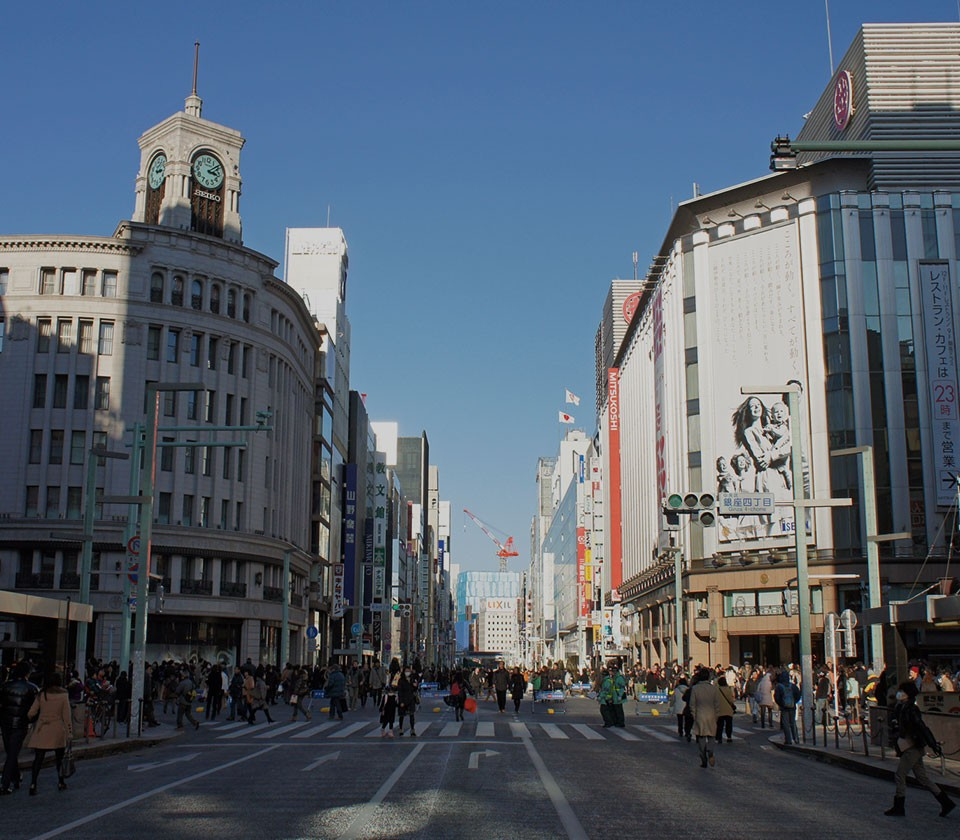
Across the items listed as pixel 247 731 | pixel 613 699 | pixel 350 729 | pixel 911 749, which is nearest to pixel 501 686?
pixel 613 699

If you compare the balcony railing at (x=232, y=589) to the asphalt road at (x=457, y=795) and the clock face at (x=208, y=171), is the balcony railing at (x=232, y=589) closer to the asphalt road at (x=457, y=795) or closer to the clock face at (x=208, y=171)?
the clock face at (x=208, y=171)

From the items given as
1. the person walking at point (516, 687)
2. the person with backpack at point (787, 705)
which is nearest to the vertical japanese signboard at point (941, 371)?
the person walking at point (516, 687)

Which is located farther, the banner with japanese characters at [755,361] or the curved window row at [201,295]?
the curved window row at [201,295]

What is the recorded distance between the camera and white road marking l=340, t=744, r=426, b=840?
10805mm

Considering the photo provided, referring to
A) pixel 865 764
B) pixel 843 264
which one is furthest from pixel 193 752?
pixel 843 264

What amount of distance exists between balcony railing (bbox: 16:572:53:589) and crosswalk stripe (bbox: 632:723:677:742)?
3380 cm

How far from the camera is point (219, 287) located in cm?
6194

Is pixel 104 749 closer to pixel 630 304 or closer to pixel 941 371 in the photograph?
pixel 941 371

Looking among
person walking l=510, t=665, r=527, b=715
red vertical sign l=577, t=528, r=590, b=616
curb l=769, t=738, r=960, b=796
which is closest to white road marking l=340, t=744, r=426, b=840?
curb l=769, t=738, r=960, b=796

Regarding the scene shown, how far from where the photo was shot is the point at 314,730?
95.1ft

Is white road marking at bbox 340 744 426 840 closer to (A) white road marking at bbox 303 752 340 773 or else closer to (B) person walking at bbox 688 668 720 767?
(A) white road marking at bbox 303 752 340 773

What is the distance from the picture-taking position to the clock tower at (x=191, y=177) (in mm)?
64188

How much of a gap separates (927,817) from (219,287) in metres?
54.1

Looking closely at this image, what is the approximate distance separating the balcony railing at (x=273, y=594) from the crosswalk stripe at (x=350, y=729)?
1209 inches
